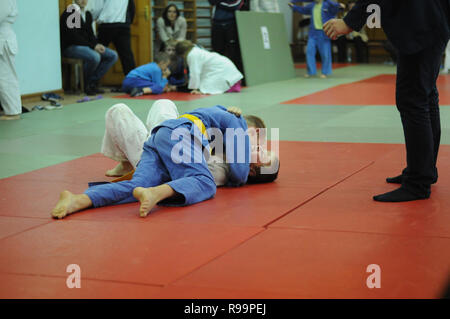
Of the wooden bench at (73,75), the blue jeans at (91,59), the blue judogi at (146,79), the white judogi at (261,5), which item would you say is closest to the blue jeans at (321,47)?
the white judogi at (261,5)

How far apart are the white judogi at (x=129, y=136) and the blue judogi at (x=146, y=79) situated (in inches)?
219

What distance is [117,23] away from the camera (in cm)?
1005

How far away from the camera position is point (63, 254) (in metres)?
2.62

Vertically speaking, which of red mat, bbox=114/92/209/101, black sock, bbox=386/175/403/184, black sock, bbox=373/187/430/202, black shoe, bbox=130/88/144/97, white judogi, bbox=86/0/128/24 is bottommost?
red mat, bbox=114/92/209/101

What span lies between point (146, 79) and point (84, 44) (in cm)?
99

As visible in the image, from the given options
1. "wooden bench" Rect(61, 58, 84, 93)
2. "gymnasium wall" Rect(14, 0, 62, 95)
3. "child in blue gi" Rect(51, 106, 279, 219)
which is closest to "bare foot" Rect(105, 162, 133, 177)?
"child in blue gi" Rect(51, 106, 279, 219)

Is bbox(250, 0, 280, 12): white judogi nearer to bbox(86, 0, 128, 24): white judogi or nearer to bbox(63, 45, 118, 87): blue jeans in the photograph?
bbox(86, 0, 128, 24): white judogi

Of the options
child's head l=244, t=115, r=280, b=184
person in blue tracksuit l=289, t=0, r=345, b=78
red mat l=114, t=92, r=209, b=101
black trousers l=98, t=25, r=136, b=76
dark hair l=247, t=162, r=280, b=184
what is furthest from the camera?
person in blue tracksuit l=289, t=0, r=345, b=78

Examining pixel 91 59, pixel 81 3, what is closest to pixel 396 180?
pixel 91 59

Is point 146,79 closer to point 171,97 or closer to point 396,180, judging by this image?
point 171,97

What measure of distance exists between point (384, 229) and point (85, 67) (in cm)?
739

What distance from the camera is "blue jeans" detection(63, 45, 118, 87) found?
372 inches

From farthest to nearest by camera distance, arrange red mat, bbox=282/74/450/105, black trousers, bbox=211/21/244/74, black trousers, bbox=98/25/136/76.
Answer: black trousers, bbox=211/21/244/74, black trousers, bbox=98/25/136/76, red mat, bbox=282/74/450/105

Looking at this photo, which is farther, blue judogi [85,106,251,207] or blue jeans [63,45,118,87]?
blue jeans [63,45,118,87]
